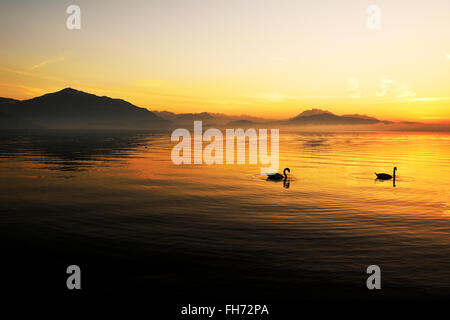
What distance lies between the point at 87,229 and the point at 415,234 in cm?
1687

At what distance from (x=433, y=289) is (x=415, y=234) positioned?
5986 mm

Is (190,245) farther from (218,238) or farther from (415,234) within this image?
(415,234)

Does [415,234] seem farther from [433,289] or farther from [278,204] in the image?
[278,204]

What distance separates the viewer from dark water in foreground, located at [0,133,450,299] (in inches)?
432

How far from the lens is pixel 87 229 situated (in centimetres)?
1619

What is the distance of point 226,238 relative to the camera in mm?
15062

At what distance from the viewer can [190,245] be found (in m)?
14.2

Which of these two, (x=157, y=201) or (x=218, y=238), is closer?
(x=218, y=238)

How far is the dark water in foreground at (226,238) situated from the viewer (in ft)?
36.0
